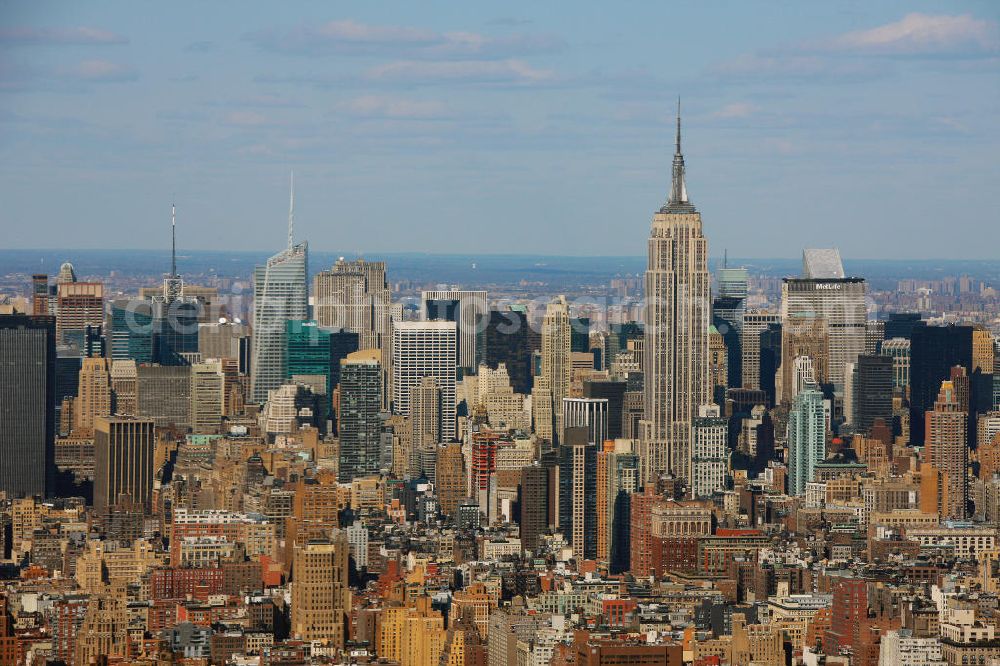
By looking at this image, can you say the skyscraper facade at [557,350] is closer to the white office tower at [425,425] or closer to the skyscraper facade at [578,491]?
the white office tower at [425,425]

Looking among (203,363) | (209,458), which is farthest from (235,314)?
(209,458)

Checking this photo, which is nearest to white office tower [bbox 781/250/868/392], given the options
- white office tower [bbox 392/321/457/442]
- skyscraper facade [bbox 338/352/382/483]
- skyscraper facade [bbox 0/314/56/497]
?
white office tower [bbox 392/321/457/442]

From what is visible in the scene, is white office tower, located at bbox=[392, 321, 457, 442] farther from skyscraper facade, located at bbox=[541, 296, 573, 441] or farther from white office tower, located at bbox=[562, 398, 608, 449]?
white office tower, located at bbox=[562, 398, 608, 449]

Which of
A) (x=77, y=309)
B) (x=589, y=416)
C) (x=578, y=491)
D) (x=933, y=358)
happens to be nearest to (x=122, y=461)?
(x=77, y=309)

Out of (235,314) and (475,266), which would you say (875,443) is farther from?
(235,314)

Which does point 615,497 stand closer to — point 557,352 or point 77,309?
point 557,352
